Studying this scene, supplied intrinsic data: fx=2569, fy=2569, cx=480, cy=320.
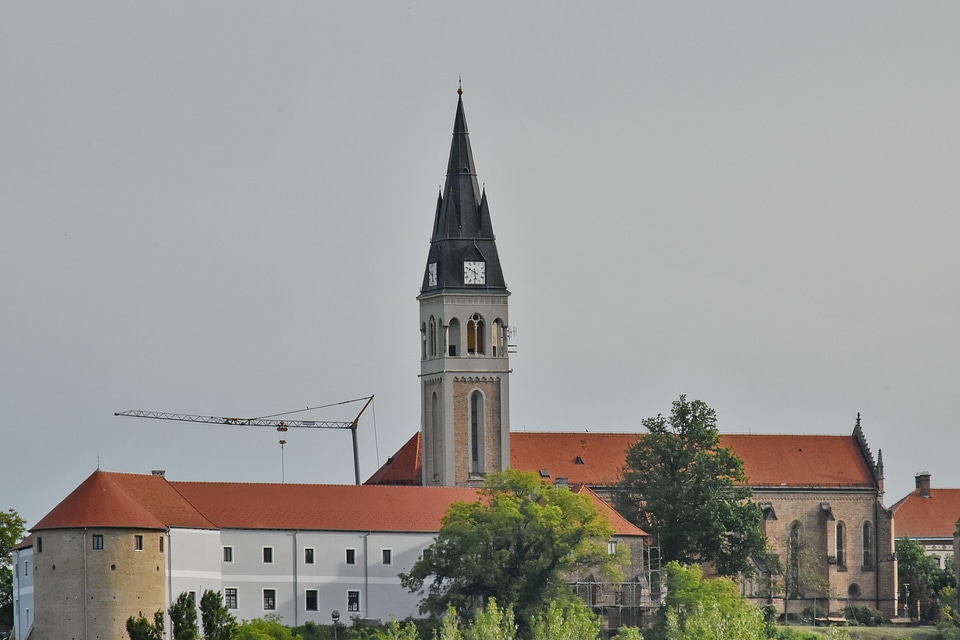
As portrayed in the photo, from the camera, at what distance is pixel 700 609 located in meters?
100

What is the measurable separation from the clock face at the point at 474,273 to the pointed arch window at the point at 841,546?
959 inches

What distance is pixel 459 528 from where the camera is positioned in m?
104

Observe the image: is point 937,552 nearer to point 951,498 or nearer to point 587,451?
point 951,498

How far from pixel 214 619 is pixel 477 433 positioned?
31.1m

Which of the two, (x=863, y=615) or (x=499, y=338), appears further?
(x=863, y=615)

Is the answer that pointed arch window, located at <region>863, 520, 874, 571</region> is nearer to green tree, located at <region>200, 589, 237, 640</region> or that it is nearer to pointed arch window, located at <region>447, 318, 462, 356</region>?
pointed arch window, located at <region>447, 318, 462, 356</region>

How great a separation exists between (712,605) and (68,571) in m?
25.6

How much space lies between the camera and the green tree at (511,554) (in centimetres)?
10212

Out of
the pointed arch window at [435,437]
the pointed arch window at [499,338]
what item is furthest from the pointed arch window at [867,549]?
the pointed arch window at [435,437]

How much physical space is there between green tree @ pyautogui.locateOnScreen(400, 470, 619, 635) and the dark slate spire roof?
18315 millimetres

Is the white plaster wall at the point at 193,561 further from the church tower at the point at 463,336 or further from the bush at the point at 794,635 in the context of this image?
the bush at the point at 794,635

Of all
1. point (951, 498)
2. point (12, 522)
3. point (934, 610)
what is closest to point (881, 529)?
point (934, 610)

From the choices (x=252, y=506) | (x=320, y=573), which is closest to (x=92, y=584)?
(x=252, y=506)

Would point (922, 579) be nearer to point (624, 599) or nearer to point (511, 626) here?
point (624, 599)
